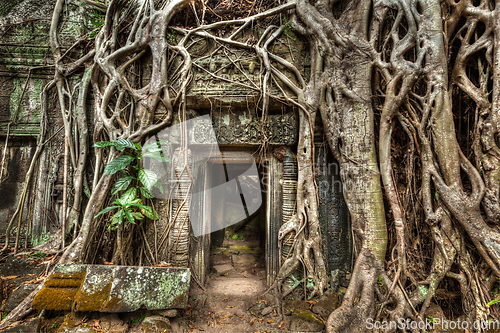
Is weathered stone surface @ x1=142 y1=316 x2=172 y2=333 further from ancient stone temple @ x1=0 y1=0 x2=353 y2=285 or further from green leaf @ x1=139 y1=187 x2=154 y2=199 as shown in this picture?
green leaf @ x1=139 y1=187 x2=154 y2=199

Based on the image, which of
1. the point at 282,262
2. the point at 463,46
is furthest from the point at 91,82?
the point at 463,46

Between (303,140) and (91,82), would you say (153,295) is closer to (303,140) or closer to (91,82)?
(303,140)

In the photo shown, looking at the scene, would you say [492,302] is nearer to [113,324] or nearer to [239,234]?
[113,324]

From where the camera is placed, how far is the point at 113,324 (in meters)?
1.88

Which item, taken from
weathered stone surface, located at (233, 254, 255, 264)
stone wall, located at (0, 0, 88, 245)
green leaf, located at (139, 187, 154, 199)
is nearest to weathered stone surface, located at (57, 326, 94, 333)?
green leaf, located at (139, 187, 154, 199)

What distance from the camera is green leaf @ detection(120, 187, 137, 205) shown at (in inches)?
89.2

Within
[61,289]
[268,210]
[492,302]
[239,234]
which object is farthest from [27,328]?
[239,234]

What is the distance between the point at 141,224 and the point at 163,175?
2.04ft

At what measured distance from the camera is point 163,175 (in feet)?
8.84

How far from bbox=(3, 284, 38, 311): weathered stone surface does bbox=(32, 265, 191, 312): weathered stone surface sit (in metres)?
0.59

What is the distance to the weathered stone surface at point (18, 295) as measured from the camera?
217cm

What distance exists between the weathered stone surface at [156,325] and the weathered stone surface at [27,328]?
34.7 inches

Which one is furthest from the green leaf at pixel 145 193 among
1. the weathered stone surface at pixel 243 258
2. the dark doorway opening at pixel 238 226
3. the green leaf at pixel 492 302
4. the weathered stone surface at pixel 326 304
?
the green leaf at pixel 492 302

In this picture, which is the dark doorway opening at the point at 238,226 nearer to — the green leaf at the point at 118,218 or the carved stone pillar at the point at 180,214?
the carved stone pillar at the point at 180,214
